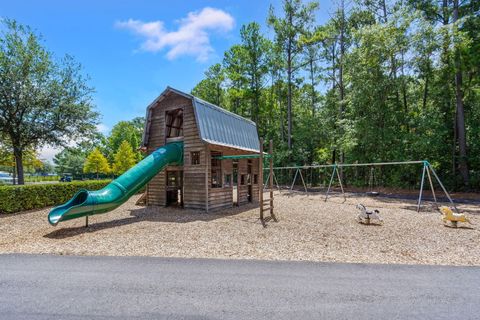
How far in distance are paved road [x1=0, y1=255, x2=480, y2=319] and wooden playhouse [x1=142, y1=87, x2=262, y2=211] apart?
5574mm

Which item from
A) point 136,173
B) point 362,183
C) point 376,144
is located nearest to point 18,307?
point 136,173

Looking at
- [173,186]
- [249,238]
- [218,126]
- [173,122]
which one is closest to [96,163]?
[173,122]

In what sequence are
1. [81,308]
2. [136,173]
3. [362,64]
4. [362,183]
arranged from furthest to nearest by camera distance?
[362,183], [362,64], [136,173], [81,308]

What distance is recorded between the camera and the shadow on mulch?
6.99m

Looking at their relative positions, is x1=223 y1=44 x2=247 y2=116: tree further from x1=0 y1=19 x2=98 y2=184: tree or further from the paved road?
the paved road

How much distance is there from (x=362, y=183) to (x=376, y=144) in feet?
12.7

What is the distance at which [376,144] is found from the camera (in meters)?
18.6

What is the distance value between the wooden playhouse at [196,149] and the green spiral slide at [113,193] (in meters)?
1.09

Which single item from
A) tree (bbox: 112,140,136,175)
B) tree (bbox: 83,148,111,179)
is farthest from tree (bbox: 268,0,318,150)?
tree (bbox: 83,148,111,179)

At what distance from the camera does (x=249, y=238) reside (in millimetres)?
6469

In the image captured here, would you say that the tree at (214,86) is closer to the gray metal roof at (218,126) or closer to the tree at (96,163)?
the gray metal roof at (218,126)

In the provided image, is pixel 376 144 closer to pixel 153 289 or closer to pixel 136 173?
pixel 136 173

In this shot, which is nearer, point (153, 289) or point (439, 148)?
point (153, 289)

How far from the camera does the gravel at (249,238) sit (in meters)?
5.29
